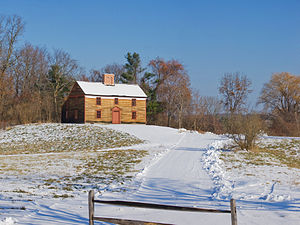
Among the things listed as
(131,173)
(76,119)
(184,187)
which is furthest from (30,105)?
(184,187)

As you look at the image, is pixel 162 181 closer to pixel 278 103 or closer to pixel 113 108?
pixel 113 108

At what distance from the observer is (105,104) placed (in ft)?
141

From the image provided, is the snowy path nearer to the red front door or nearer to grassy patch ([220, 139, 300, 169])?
grassy patch ([220, 139, 300, 169])

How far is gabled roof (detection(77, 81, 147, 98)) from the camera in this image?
141 feet

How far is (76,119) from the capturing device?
43.7m

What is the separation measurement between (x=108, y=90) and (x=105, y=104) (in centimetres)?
249

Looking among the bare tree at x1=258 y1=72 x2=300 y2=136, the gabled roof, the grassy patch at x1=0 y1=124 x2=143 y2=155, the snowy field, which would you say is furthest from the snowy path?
the bare tree at x1=258 y1=72 x2=300 y2=136

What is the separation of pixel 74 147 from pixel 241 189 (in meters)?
18.9

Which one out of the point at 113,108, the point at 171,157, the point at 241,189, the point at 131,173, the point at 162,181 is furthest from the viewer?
the point at 113,108

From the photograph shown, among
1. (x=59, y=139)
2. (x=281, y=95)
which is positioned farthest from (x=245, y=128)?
(x=281, y=95)

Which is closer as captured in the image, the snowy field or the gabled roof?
the snowy field

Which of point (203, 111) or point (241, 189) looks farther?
point (203, 111)

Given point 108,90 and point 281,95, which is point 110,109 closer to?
point 108,90

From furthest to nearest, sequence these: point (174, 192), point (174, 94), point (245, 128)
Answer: point (174, 94), point (245, 128), point (174, 192)
